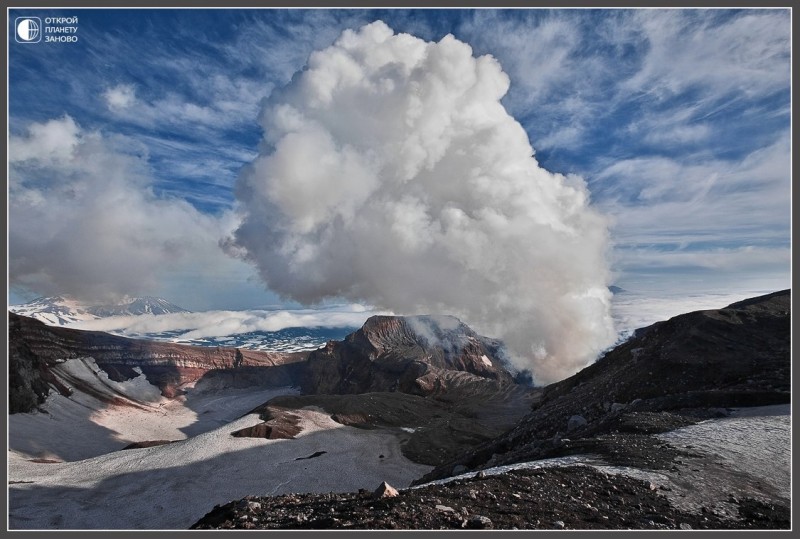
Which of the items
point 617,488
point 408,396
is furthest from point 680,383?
point 408,396

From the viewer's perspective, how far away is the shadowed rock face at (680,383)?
86.0 ft

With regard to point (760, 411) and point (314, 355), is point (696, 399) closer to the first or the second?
point (760, 411)

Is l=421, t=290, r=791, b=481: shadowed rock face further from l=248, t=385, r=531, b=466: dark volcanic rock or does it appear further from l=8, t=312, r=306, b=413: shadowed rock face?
l=8, t=312, r=306, b=413: shadowed rock face

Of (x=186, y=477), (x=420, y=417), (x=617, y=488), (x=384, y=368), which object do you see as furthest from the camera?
(x=384, y=368)

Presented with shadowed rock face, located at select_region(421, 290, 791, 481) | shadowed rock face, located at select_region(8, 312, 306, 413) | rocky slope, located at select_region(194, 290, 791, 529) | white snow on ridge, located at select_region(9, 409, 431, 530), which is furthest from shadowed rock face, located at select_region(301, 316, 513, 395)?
rocky slope, located at select_region(194, 290, 791, 529)

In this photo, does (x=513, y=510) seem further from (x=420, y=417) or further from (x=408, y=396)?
(x=408, y=396)

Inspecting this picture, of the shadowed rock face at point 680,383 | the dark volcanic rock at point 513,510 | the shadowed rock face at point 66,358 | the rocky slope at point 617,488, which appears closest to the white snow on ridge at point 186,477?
the shadowed rock face at point 680,383

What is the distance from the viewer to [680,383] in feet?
113

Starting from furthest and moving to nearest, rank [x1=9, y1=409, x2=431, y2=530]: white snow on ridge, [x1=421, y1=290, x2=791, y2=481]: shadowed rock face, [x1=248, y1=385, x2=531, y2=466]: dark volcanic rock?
1. [x1=248, y1=385, x2=531, y2=466]: dark volcanic rock
2. [x1=9, y1=409, x2=431, y2=530]: white snow on ridge
3. [x1=421, y1=290, x2=791, y2=481]: shadowed rock face

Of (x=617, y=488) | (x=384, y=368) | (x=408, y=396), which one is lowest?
(x=408, y=396)

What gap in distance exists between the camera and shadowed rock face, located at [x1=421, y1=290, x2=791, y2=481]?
2620 cm

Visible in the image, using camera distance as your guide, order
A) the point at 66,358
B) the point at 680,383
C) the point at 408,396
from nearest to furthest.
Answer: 1. the point at 680,383
2. the point at 408,396
3. the point at 66,358

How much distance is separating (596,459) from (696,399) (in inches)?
577

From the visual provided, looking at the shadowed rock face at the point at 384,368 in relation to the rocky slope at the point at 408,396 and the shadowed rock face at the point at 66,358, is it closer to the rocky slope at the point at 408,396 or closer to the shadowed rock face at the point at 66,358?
the rocky slope at the point at 408,396
